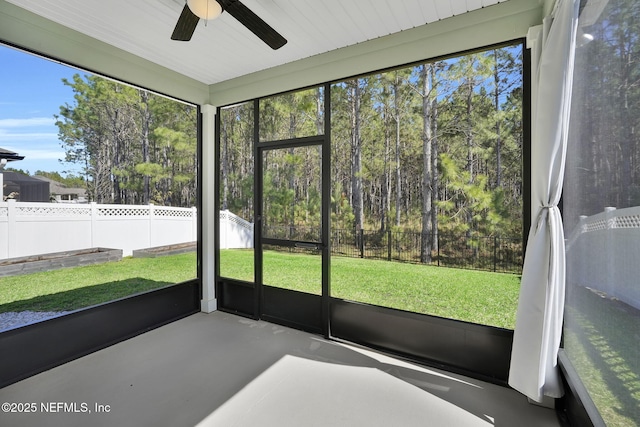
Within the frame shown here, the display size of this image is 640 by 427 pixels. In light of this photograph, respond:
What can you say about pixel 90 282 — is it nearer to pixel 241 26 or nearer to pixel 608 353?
pixel 241 26

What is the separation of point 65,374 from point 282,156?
275 centimetres

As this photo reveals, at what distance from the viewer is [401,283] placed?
382 centimetres

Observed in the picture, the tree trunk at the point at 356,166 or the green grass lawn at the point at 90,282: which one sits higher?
the tree trunk at the point at 356,166

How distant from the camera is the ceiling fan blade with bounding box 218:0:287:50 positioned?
184 centimetres

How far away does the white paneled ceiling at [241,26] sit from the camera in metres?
2.22

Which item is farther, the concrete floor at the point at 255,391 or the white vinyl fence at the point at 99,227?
the white vinyl fence at the point at 99,227

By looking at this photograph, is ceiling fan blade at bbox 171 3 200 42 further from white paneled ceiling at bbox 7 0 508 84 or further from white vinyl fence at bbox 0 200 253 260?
white vinyl fence at bbox 0 200 253 260

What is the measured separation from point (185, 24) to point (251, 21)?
1.48ft

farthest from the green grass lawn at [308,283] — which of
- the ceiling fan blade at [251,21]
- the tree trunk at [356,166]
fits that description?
the ceiling fan blade at [251,21]

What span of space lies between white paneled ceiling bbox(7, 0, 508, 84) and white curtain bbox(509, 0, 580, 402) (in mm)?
853

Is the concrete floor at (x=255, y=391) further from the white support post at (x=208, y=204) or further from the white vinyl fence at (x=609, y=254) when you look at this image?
the white vinyl fence at (x=609, y=254)

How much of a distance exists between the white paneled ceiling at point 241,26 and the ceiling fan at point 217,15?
1.01 feet

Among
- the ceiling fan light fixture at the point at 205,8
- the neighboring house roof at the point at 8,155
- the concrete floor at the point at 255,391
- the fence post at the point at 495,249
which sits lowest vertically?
the concrete floor at the point at 255,391

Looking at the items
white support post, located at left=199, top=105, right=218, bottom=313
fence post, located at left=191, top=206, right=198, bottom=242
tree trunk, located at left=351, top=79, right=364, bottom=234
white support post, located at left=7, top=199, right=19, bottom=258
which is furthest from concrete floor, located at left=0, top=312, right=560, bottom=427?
tree trunk, located at left=351, top=79, right=364, bottom=234
